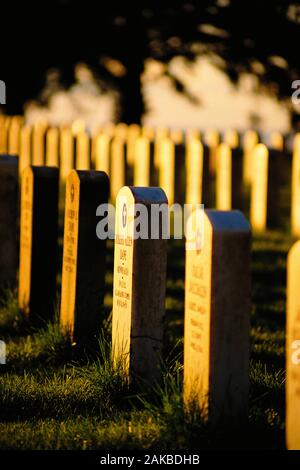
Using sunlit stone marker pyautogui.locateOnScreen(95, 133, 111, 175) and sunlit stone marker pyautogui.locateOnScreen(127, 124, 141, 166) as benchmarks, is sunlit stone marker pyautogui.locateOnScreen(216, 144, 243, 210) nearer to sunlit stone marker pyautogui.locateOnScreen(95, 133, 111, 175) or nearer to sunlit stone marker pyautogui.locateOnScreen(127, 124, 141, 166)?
sunlit stone marker pyautogui.locateOnScreen(127, 124, 141, 166)

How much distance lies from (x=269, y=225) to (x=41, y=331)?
6.40m

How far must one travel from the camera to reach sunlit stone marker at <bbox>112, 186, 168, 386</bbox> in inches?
178

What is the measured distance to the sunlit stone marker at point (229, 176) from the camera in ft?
40.5

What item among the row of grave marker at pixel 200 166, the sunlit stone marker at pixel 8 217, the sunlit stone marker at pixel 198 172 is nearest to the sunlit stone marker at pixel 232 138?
the row of grave marker at pixel 200 166

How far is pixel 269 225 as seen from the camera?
11.9 meters

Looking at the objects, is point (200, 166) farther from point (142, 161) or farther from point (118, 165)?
point (118, 165)

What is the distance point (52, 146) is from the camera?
17234 mm

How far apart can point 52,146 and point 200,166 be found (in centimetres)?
503

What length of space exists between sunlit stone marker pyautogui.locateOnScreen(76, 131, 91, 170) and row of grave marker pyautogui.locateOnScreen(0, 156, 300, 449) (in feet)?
29.8

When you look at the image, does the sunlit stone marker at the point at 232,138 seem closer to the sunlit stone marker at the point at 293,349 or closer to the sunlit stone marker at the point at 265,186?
the sunlit stone marker at the point at 265,186

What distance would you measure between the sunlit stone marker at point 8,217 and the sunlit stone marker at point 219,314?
3150 millimetres

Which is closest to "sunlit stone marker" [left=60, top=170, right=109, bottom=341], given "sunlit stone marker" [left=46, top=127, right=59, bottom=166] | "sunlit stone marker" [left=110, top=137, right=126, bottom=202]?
"sunlit stone marker" [left=110, top=137, right=126, bottom=202]

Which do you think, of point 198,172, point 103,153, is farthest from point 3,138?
point 198,172

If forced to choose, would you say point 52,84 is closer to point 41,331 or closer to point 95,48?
point 95,48
